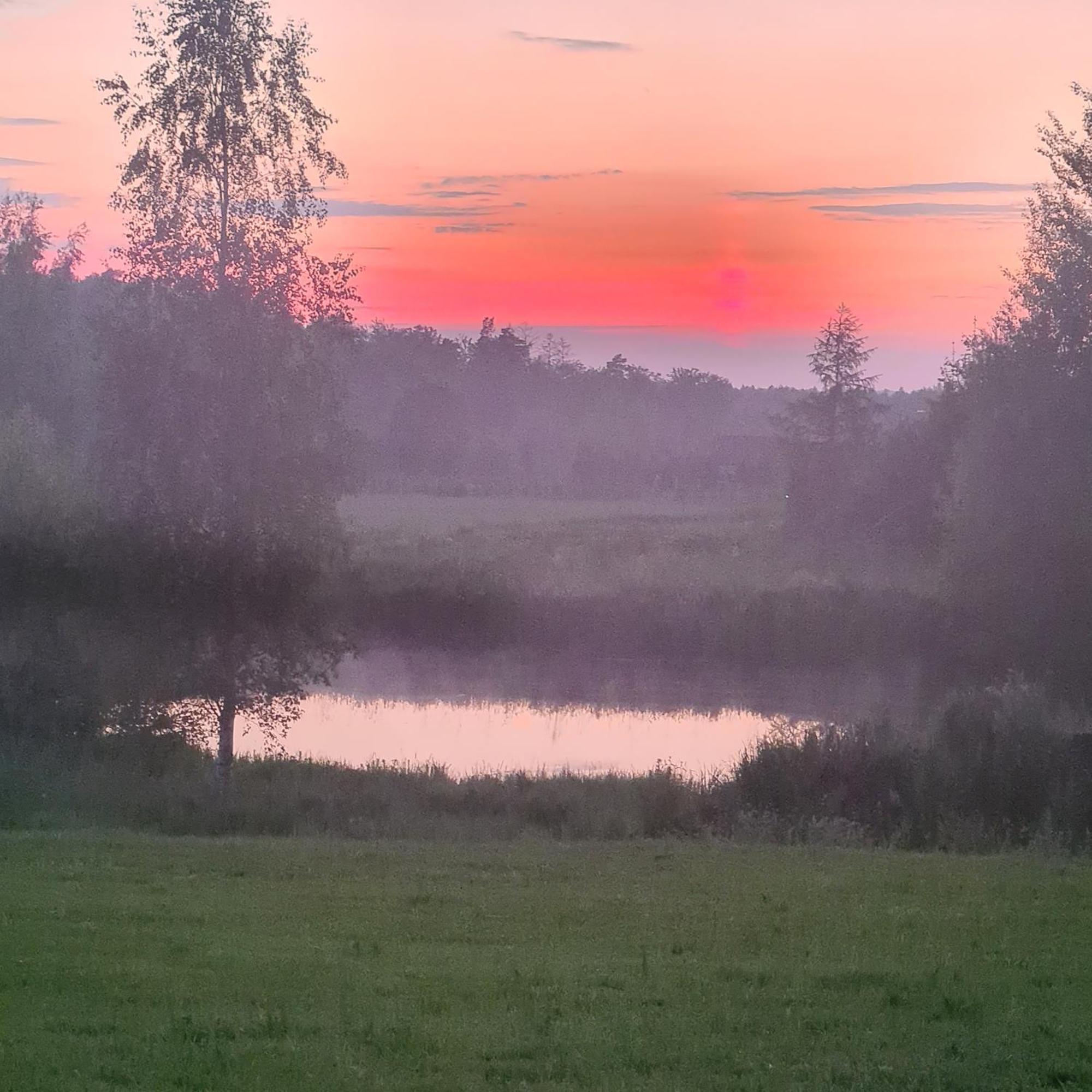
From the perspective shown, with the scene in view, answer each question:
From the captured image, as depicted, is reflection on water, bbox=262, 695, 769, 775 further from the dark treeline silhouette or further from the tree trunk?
the dark treeline silhouette

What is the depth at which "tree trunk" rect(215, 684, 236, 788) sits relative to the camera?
21.2 m

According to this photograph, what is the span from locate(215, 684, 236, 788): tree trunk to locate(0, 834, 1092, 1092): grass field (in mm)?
8451

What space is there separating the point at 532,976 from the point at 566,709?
23453mm

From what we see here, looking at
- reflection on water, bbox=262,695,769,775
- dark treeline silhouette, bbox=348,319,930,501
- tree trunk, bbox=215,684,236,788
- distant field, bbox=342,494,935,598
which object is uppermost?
dark treeline silhouette, bbox=348,319,930,501

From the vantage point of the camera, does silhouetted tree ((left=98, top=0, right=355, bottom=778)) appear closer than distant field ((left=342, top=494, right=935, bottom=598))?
Yes

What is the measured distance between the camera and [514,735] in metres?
28.4

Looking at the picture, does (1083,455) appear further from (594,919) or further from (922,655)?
(594,919)

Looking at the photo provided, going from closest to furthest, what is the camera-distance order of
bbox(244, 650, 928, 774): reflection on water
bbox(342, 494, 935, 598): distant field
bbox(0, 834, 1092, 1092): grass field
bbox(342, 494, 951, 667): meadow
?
bbox(0, 834, 1092, 1092): grass field → bbox(244, 650, 928, 774): reflection on water → bbox(342, 494, 951, 667): meadow → bbox(342, 494, 935, 598): distant field

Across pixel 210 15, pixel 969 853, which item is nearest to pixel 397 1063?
pixel 969 853

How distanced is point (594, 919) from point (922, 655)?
25.4 m

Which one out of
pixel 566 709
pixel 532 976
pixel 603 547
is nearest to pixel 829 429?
pixel 603 547

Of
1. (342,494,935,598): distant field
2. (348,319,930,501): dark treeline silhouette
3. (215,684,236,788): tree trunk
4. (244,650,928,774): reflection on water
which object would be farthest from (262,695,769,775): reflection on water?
(348,319,930,501): dark treeline silhouette

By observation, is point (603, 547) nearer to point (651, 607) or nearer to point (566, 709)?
point (651, 607)

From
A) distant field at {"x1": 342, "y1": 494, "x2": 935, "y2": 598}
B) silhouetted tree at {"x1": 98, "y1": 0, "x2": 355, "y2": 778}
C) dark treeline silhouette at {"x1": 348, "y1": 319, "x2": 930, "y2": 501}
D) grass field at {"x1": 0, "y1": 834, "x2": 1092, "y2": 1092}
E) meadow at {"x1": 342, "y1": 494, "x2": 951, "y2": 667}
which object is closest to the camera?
grass field at {"x1": 0, "y1": 834, "x2": 1092, "y2": 1092}
